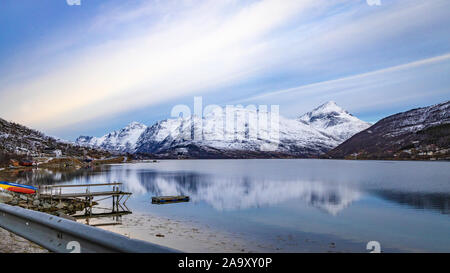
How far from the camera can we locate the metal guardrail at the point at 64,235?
5.20m

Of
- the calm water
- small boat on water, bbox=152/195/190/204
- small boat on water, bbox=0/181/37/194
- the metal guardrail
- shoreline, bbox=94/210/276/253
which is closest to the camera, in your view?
the metal guardrail

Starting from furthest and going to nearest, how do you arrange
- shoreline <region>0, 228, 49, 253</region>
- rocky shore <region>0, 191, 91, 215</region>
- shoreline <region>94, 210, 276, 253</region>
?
rocky shore <region>0, 191, 91, 215</region>
shoreline <region>94, 210, 276, 253</region>
shoreline <region>0, 228, 49, 253</region>

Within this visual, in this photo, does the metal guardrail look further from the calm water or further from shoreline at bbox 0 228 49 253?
the calm water

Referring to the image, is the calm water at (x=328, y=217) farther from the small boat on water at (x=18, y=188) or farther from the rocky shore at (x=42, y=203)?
the small boat on water at (x=18, y=188)

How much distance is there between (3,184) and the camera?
4406cm

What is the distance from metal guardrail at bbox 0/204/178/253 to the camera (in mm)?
5195

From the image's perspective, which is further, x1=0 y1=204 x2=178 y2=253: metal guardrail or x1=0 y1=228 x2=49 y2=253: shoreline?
x1=0 y1=228 x2=49 y2=253: shoreline

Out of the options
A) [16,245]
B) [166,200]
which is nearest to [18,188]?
[166,200]

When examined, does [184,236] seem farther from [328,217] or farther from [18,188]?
[18,188]

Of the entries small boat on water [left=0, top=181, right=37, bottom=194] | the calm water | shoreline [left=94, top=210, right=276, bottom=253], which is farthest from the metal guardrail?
small boat on water [left=0, top=181, right=37, bottom=194]
